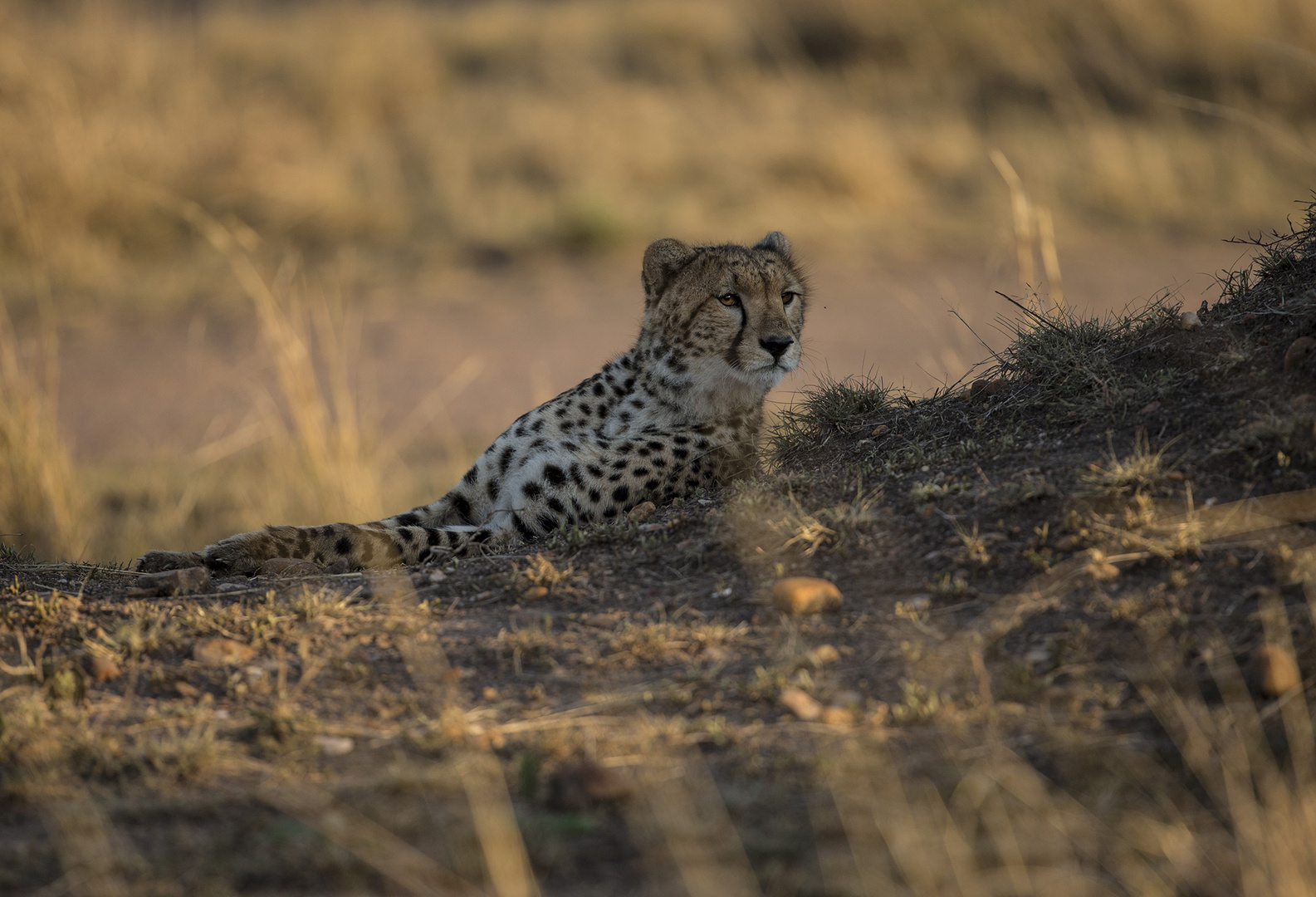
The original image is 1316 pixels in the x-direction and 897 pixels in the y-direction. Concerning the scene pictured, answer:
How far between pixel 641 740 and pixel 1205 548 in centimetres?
109

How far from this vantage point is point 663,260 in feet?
11.8

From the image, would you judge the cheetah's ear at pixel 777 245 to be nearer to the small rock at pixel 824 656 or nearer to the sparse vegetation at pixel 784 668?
the sparse vegetation at pixel 784 668

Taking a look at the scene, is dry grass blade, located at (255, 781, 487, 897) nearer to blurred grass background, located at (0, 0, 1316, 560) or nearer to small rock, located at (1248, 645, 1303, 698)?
small rock, located at (1248, 645, 1303, 698)

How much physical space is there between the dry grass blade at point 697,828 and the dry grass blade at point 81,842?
70 centimetres

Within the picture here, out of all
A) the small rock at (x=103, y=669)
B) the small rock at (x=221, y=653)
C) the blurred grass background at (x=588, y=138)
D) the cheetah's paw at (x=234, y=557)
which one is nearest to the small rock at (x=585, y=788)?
the small rock at (x=221, y=653)

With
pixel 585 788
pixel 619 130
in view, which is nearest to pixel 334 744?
pixel 585 788

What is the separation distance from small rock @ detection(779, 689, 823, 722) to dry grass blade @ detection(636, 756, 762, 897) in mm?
202

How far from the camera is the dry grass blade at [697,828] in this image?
1.53m

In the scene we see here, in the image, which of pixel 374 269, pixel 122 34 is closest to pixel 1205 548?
pixel 374 269

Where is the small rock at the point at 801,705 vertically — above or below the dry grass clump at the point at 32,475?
below

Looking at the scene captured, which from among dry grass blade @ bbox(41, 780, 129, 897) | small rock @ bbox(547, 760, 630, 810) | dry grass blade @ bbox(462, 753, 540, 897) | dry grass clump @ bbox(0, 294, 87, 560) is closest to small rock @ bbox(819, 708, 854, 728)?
small rock @ bbox(547, 760, 630, 810)

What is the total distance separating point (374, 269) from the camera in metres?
8.75

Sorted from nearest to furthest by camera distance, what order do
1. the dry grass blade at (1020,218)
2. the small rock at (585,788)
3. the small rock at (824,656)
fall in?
the small rock at (585,788) → the small rock at (824,656) → the dry grass blade at (1020,218)

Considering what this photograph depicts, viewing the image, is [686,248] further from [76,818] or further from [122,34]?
[122,34]
